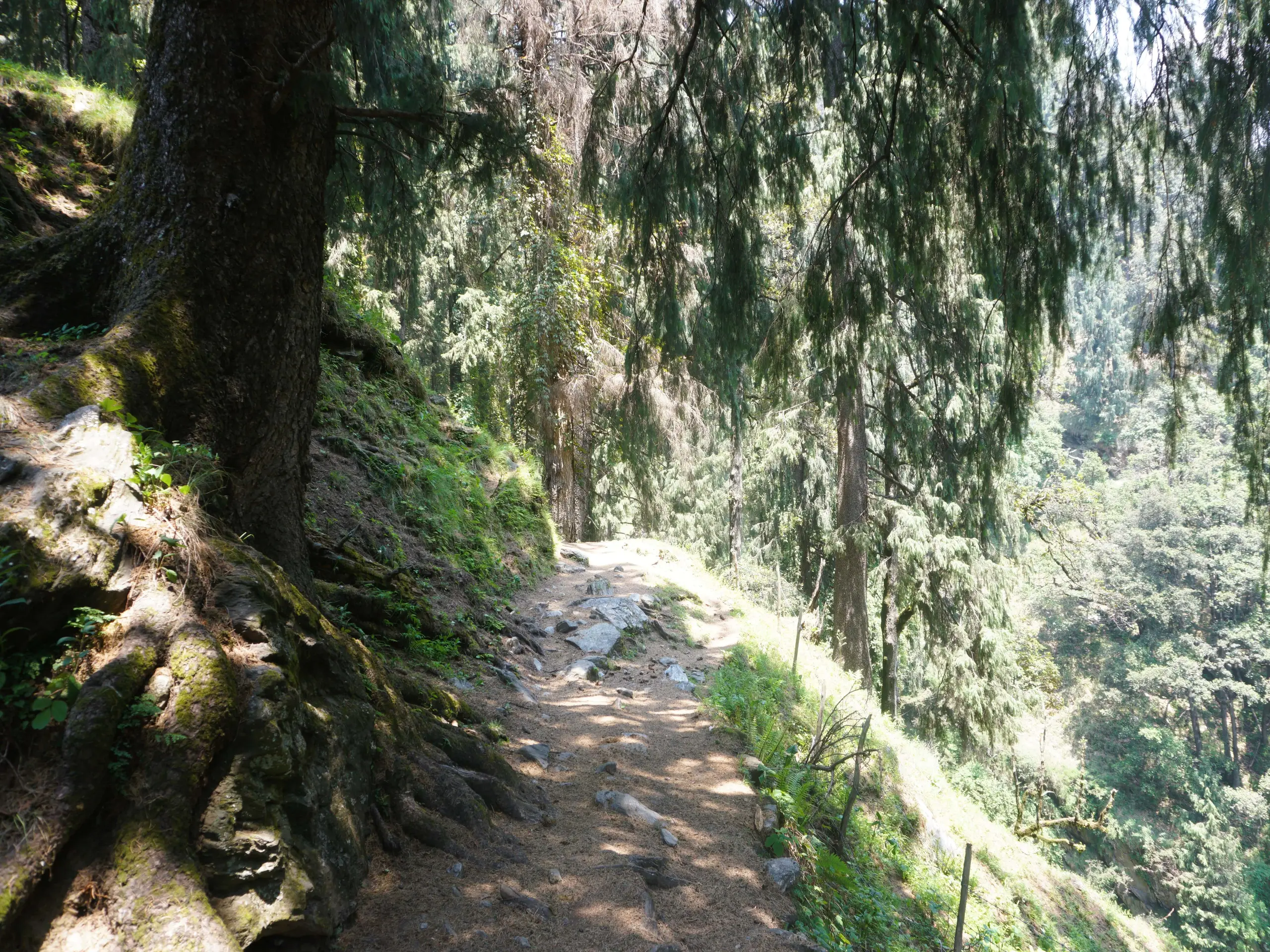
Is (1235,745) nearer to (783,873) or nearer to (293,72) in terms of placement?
(783,873)

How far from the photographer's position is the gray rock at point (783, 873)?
3.91 meters

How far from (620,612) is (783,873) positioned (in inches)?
184

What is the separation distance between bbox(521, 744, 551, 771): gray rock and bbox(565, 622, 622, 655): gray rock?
2.55 m

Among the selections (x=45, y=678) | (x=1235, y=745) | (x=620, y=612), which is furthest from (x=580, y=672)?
(x=1235, y=745)

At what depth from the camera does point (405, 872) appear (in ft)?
9.41

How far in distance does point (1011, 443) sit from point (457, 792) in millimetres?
3990

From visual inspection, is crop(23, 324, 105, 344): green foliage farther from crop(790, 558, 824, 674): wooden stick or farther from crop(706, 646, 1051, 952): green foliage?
crop(790, 558, 824, 674): wooden stick

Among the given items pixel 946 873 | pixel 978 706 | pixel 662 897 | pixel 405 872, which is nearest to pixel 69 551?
pixel 405 872

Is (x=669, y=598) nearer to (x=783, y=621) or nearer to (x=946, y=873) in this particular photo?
(x=783, y=621)

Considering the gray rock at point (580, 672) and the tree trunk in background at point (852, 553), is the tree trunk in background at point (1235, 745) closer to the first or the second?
the tree trunk in background at point (852, 553)

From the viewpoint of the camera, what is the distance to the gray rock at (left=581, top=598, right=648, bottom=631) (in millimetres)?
8266

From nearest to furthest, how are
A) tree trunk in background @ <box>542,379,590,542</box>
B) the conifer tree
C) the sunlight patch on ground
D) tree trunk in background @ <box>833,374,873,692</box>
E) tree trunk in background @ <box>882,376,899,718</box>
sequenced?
the conifer tree < the sunlight patch on ground < tree trunk in background @ <box>833,374,873,692</box> < tree trunk in background @ <box>882,376,899,718</box> < tree trunk in background @ <box>542,379,590,542</box>

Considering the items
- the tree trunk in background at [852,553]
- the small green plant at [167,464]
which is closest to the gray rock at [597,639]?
the tree trunk in background at [852,553]

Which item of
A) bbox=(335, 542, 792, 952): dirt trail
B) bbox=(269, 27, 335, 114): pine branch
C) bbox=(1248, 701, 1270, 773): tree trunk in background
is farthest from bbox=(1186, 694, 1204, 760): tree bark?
bbox=(269, 27, 335, 114): pine branch
